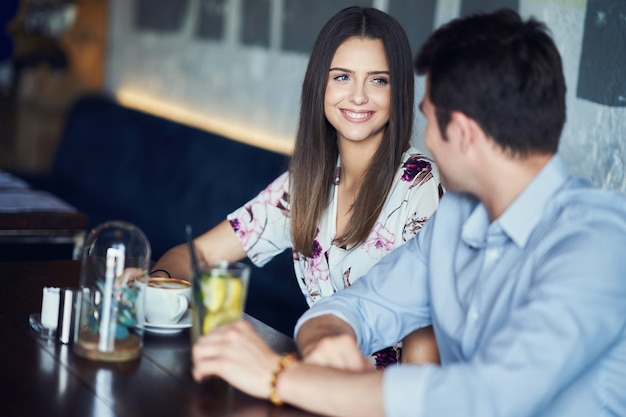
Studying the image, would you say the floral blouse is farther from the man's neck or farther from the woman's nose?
the man's neck

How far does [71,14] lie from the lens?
5070 mm

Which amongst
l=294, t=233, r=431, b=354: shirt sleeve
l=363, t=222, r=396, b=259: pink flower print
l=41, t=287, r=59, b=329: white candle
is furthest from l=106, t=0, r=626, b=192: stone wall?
l=41, t=287, r=59, b=329: white candle

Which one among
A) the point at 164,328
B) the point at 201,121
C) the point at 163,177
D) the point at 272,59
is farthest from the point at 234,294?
the point at 201,121

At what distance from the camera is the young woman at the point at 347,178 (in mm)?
1876

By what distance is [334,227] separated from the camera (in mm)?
1957

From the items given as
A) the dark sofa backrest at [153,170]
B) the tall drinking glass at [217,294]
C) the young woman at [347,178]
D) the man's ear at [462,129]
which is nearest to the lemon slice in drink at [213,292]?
the tall drinking glass at [217,294]

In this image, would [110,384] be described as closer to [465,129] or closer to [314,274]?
[465,129]

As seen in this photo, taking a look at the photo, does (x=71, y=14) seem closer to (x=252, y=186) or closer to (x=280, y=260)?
(x=252, y=186)

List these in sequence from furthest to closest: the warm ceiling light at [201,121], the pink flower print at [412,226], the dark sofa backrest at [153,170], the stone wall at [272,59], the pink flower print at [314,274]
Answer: the warm ceiling light at [201,121]
the dark sofa backrest at [153,170]
the stone wall at [272,59]
the pink flower print at [314,274]
the pink flower print at [412,226]

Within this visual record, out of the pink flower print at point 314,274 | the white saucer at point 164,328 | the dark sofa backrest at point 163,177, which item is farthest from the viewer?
the dark sofa backrest at point 163,177

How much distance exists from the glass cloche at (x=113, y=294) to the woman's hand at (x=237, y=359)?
6.1 inches

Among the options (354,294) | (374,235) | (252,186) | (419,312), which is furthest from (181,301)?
(252,186)

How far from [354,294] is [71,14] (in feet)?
13.4

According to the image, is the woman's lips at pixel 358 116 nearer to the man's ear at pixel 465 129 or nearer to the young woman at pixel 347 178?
the young woman at pixel 347 178
